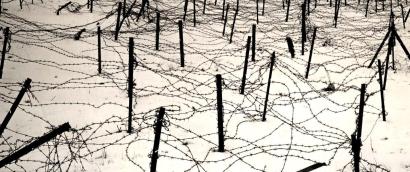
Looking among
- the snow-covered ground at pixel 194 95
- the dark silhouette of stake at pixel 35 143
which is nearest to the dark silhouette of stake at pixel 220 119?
the snow-covered ground at pixel 194 95

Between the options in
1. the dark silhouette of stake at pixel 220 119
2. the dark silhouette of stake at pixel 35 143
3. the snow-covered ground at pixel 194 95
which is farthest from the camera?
the snow-covered ground at pixel 194 95

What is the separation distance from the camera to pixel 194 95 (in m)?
8.83

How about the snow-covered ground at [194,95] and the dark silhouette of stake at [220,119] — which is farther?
the snow-covered ground at [194,95]

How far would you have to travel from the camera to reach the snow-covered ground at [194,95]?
638cm

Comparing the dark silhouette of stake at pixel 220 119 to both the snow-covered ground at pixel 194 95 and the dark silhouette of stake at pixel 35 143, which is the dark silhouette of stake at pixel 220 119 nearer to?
the snow-covered ground at pixel 194 95

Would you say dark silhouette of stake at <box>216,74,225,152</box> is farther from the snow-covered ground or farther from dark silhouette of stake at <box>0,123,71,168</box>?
dark silhouette of stake at <box>0,123,71,168</box>

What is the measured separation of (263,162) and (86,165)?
8.68ft

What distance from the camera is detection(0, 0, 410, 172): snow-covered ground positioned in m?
6.38

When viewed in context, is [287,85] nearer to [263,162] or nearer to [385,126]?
[385,126]

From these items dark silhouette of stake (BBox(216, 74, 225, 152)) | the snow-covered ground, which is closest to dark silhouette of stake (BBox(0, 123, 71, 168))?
the snow-covered ground

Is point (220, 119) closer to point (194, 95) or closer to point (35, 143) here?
point (194, 95)

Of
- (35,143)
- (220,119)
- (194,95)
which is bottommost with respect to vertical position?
(194,95)

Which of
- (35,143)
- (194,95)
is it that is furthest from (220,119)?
(35,143)

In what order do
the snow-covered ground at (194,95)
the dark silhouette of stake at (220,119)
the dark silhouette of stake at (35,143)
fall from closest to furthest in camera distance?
the dark silhouette of stake at (35,143) → the dark silhouette of stake at (220,119) → the snow-covered ground at (194,95)
